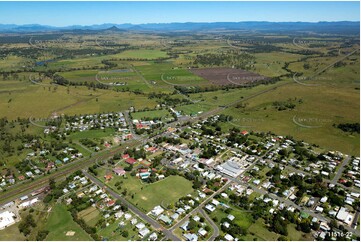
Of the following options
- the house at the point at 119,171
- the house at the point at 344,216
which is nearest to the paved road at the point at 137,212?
the house at the point at 119,171

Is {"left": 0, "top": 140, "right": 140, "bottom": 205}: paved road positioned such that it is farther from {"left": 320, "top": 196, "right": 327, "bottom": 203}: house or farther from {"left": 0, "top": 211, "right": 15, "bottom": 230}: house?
{"left": 320, "top": 196, "right": 327, "bottom": 203}: house

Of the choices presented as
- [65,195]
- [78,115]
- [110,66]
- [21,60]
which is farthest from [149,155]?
[21,60]

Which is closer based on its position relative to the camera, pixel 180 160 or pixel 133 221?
pixel 133 221

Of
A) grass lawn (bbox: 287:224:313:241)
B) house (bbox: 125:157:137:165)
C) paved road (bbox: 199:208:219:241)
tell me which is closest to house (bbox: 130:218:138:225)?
paved road (bbox: 199:208:219:241)

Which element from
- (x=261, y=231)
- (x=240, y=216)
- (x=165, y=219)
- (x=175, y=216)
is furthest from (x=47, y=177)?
(x=261, y=231)

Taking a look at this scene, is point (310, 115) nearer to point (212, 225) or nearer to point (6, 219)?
point (212, 225)

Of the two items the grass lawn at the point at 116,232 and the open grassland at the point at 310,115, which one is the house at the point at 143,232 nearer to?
the grass lawn at the point at 116,232
